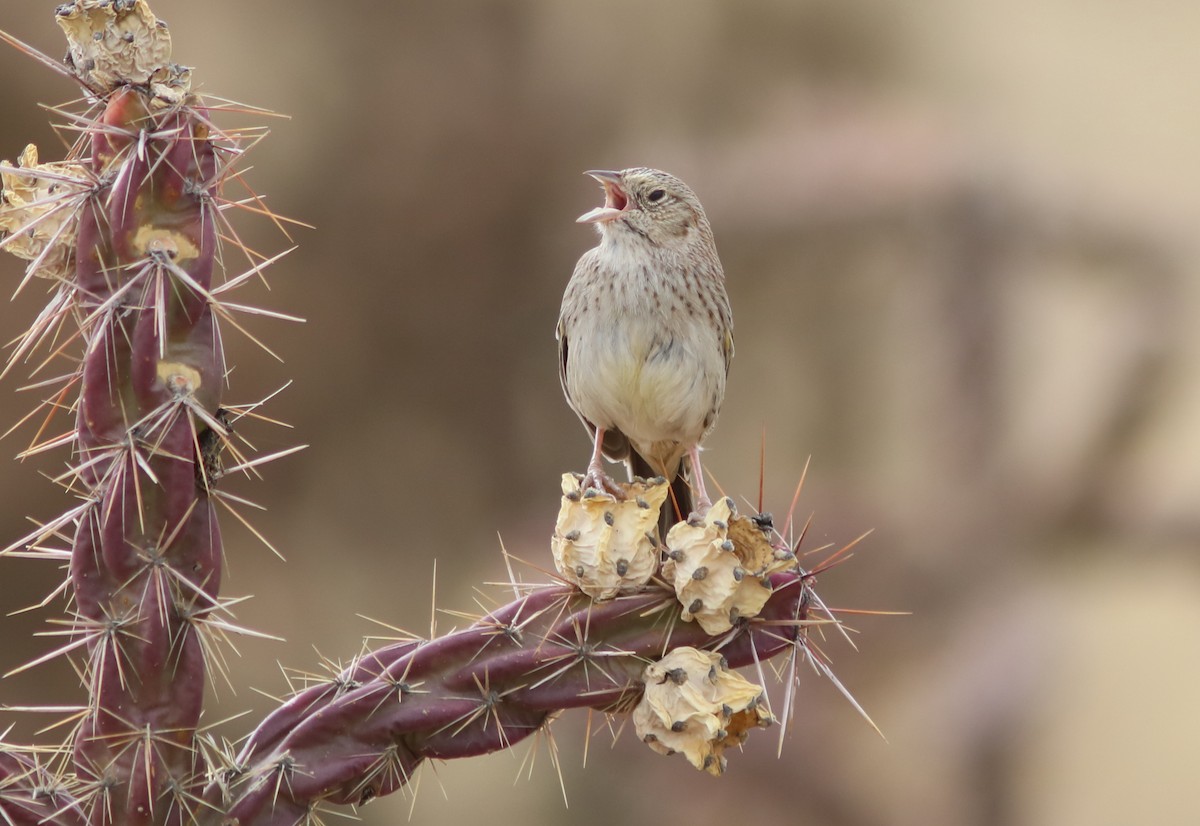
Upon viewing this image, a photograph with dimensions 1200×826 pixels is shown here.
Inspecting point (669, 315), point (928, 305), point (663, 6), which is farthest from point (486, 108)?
point (669, 315)

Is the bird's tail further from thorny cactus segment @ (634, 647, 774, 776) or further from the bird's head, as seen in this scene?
thorny cactus segment @ (634, 647, 774, 776)

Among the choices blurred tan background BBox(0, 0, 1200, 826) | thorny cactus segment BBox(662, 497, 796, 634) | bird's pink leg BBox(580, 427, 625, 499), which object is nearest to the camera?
thorny cactus segment BBox(662, 497, 796, 634)

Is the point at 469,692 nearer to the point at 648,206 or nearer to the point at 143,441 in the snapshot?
the point at 143,441

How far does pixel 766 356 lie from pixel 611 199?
5849 millimetres

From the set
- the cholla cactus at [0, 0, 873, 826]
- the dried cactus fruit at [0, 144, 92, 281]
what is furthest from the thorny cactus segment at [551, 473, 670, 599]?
the dried cactus fruit at [0, 144, 92, 281]

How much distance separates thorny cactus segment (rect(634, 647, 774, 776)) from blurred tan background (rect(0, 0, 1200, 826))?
4.77 m

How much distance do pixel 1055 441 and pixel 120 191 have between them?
693 cm

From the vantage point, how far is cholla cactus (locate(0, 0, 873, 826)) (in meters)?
2.34

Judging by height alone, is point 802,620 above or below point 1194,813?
above

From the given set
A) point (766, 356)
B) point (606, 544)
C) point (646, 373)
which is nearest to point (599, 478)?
point (646, 373)

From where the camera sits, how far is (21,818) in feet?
7.67

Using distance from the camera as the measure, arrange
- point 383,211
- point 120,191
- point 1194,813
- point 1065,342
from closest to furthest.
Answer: point 120,191
point 383,211
point 1065,342
point 1194,813

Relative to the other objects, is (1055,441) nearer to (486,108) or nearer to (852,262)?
(852,262)

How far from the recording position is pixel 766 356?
959 cm
